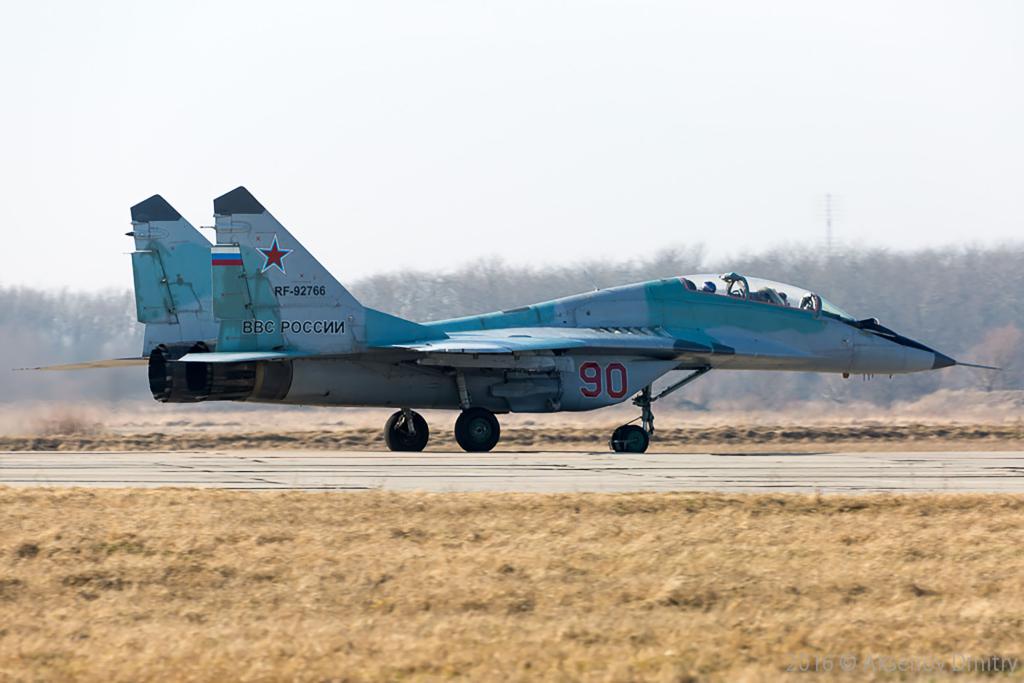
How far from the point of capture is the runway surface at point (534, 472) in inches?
629

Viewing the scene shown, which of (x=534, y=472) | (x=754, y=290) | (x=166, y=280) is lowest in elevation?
(x=534, y=472)

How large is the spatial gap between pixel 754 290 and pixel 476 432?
5983 mm

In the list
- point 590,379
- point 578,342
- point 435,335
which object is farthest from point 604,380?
point 435,335

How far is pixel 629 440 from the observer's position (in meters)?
24.8

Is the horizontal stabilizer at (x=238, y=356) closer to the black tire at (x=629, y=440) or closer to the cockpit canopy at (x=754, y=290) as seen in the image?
the black tire at (x=629, y=440)

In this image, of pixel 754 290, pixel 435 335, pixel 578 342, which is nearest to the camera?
pixel 578 342

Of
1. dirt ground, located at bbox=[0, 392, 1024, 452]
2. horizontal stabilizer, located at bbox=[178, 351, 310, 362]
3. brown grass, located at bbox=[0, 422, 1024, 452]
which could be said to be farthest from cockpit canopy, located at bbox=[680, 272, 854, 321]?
horizontal stabilizer, located at bbox=[178, 351, 310, 362]

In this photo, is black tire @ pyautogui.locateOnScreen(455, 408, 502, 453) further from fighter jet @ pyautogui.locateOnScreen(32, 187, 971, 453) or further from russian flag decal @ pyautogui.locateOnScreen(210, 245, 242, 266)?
russian flag decal @ pyautogui.locateOnScreen(210, 245, 242, 266)

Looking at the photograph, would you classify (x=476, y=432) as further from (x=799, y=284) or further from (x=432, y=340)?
(x=799, y=284)

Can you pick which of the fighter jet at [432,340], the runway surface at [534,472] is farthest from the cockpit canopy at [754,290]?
the runway surface at [534,472]

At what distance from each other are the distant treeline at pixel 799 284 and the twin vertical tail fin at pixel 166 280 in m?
11.4

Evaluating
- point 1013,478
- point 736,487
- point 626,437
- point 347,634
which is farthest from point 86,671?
point 626,437

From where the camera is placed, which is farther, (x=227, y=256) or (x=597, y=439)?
(x=597, y=439)

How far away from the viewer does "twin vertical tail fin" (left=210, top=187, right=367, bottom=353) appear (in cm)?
2286
